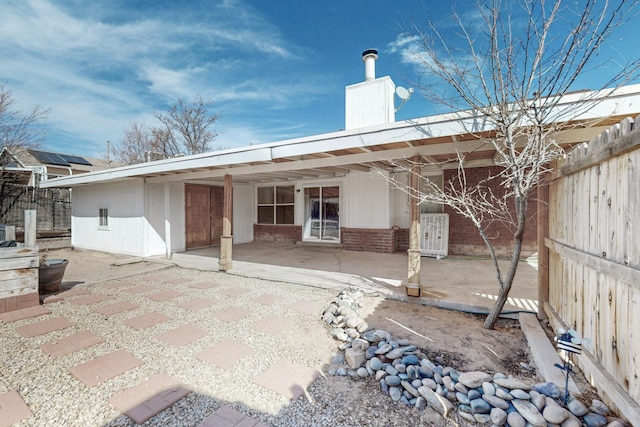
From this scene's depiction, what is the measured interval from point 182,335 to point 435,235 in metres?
6.62

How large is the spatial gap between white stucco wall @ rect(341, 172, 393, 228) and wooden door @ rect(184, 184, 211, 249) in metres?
4.80

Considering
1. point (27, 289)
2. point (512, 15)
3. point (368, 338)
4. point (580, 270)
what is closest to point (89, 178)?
point (27, 289)

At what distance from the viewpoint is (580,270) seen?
2.35 metres

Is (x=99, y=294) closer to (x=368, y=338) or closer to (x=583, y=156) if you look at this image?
(x=368, y=338)

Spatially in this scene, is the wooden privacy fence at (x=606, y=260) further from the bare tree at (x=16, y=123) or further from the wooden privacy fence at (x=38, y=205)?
the bare tree at (x=16, y=123)

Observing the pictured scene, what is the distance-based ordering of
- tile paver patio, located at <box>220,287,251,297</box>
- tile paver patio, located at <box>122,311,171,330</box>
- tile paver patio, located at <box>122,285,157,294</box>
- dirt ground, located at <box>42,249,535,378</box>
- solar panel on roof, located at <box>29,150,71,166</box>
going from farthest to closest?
solar panel on roof, located at <box>29,150,71,166</box> < tile paver patio, located at <box>122,285,157,294</box> < tile paver patio, located at <box>220,287,251,297</box> < tile paver patio, located at <box>122,311,171,330</box> < dirt ground, located at <box>42,249,535,378</box>

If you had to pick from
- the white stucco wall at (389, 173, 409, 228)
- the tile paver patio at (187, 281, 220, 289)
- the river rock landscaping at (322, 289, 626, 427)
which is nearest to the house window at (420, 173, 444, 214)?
the white stucco wall at (389, 173, 409, 228)

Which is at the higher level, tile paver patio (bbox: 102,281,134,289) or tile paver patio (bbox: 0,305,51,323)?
tile paver patio (bbox: 0,305,51,323)

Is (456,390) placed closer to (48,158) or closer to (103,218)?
(103,218)

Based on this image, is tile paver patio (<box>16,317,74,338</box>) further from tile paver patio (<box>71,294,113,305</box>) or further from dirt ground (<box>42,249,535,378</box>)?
dirt ground (<box>42,249,535,378</box>)

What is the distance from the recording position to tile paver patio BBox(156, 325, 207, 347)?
10.2ft

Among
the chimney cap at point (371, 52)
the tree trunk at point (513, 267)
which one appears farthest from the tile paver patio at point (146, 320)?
the chimney cap at point (371, 52)

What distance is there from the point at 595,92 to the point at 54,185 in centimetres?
1400

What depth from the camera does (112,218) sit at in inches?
367
